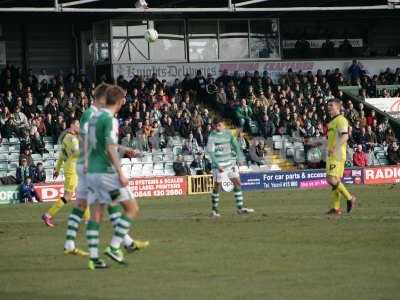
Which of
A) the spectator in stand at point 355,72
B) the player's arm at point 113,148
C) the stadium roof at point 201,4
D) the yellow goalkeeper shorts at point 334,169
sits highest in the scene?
the stadium roof at point 201,4

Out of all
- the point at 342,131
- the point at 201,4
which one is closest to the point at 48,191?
the point at 201,4

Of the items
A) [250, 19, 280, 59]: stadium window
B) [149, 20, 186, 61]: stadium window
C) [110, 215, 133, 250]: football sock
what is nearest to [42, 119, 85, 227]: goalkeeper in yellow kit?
[110, 215, 133, 250]: football sock

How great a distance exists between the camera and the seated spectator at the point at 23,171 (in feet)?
120

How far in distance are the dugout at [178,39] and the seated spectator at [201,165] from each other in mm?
7081

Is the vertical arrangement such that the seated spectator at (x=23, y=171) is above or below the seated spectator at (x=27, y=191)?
above

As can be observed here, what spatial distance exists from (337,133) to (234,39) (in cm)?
2718

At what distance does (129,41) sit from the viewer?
47156mm

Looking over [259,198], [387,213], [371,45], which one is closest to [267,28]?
[371,45]

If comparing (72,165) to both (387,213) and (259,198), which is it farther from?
(259,198)

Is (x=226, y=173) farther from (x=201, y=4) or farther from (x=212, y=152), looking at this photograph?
(x=201, y=4)

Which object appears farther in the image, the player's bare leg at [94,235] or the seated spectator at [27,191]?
the seated spectator at [27,191]

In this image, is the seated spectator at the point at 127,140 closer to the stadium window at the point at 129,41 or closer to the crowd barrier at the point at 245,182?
the crowd barrier at the point at 245,182

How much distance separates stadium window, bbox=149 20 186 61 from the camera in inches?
1887

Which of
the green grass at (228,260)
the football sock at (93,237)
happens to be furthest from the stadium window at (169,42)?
the football sock at (93,237)
